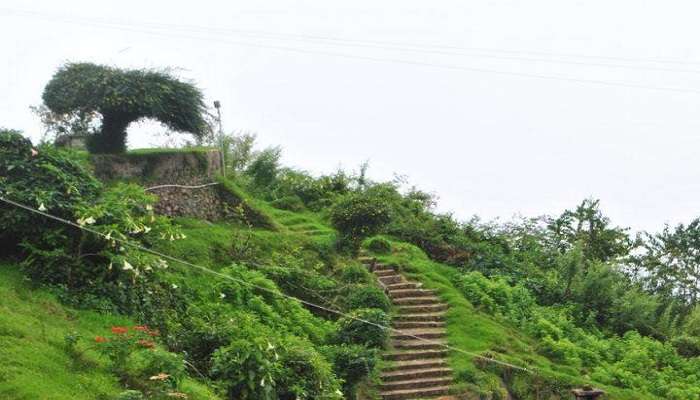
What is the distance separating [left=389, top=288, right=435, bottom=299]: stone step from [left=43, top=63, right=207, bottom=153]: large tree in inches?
246

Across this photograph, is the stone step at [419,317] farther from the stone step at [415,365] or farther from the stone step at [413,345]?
the stone step at [415,365]

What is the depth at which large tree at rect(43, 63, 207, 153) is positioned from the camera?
17.6m

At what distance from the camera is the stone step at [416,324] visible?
18109 millimetres

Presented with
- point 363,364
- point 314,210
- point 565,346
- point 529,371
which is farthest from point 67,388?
point 314,210

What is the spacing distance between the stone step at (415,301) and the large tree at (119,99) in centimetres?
643

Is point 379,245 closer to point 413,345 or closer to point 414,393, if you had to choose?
point 413,345

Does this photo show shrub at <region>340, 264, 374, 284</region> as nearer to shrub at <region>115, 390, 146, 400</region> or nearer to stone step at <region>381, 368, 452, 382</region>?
stone step at <region>381, 368, 452, 382</region>

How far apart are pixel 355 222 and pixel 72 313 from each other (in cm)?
962

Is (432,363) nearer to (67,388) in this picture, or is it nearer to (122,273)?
(122,273)

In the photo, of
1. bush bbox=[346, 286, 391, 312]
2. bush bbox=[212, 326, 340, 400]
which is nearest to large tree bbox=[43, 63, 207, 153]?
bush bbox=[346, 286, 391, 312]

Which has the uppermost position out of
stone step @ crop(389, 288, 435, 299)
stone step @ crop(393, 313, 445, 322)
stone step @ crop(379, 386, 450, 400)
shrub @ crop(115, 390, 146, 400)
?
stone step @ crop(389, 288, 435, 299)

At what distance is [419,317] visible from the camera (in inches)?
738

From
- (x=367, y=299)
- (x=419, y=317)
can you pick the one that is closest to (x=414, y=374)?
(x=367, y=299)

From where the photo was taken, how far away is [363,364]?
46.2ft
